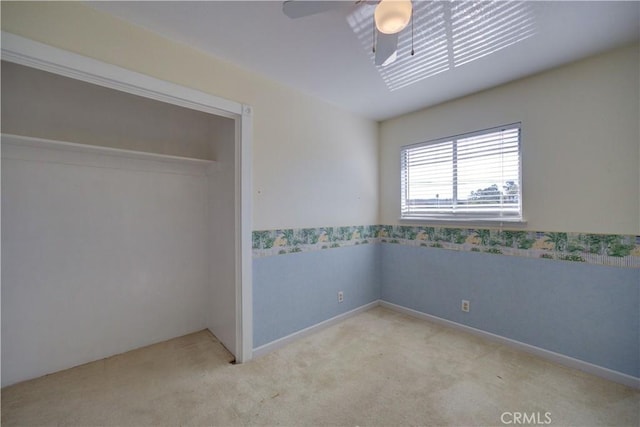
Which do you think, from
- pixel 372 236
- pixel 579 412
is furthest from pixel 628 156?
pixel 372 236

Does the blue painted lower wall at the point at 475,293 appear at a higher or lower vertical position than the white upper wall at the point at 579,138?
lower

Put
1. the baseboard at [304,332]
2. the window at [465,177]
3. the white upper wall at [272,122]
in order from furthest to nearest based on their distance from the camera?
the window at [465,177], the baseboard at [304,332], the white upper wall at [272,122]

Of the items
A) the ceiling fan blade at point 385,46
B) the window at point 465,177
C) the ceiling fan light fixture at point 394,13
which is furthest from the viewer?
the window at point 465,177

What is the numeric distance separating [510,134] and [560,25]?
36.9 inches

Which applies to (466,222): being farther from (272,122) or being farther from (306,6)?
(306,6)

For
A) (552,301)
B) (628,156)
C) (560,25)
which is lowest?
(552,301)

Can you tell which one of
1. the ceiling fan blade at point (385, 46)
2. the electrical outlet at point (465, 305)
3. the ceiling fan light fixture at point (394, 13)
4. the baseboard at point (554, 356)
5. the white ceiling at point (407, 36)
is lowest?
the baseboard at point (554, 356)

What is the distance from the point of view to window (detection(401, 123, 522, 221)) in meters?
2.48

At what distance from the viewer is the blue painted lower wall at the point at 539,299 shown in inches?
77.0

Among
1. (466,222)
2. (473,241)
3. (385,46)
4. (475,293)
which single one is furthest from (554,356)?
(385,46)

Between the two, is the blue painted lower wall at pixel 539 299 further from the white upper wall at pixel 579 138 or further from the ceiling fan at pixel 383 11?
the ceiling fan at pixel 383 11

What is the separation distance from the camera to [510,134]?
97.6 inches

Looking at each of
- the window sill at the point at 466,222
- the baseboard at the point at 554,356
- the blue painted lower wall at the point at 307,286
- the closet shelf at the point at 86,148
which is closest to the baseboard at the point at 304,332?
the blue painted lower wall at the point at 307,286

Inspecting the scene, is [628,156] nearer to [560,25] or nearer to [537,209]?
[537,209]
